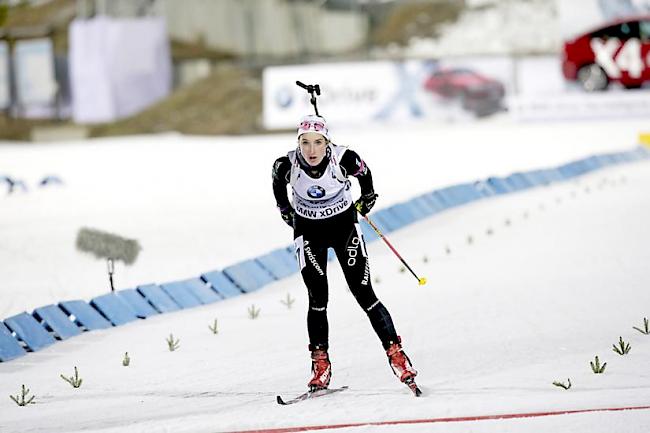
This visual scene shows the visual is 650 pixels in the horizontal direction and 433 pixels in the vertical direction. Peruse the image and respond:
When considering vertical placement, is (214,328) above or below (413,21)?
below

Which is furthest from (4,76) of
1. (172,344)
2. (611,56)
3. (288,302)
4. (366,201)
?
(366,201)

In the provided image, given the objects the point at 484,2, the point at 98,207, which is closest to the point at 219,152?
the point at 98,207

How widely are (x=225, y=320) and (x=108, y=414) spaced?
3284 millimetres

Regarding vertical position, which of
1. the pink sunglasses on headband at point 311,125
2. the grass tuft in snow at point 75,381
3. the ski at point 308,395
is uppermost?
the pink sunglasses on headband at point 311,125

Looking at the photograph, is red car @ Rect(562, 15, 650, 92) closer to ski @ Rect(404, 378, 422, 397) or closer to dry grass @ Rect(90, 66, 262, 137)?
dry grass @ Rect(90, 66, 262, 137)

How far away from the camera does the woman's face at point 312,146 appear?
23.9 feet

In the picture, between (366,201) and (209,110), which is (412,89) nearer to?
(209,110)

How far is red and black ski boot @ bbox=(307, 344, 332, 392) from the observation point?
293 inches

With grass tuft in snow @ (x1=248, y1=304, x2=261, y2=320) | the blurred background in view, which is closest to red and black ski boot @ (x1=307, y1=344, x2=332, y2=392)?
grass tuft in snow @ (x1=248, y1=304, x2=261, y2=320)

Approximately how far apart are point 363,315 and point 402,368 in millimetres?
3043

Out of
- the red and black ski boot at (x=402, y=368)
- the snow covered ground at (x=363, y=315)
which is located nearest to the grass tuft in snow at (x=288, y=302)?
the snow covered ground at (x=363, y=315)

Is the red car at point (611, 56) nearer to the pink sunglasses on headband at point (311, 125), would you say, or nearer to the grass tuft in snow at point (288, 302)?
the grass tuft in snow at point (288, 302)

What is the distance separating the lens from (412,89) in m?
32.0

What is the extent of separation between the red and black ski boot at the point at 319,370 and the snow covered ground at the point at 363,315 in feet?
0.44
